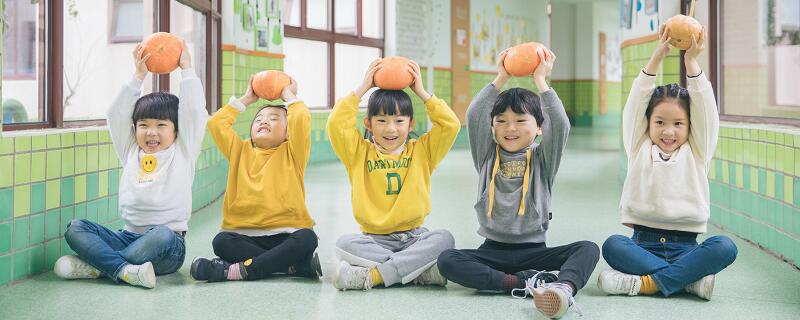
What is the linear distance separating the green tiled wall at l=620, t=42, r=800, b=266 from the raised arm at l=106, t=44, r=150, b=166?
2551 millimetres

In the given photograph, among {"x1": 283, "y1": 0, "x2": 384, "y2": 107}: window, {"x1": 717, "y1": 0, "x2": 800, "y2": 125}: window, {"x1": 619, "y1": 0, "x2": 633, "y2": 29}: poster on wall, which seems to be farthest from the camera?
{"x1": 283, "y1": 0, "x2": 384, "y2": 107}: window

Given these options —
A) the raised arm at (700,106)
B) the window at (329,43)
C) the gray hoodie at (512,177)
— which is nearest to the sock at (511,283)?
the gray hoodie at (512,177)

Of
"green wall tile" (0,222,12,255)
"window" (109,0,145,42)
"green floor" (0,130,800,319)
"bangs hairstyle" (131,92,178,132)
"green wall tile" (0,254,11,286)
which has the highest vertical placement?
"window" (109,0,145,42)

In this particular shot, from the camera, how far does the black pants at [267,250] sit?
2.89m

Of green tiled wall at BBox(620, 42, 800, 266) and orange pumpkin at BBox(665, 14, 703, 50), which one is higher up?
orange pumpkin at BBox(665, 14, 703, 50)

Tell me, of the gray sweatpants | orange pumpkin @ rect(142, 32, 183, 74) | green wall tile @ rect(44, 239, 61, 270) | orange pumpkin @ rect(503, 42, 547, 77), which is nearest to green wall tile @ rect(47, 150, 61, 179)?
green wall tile @ rect(44, 239, 61, 270)

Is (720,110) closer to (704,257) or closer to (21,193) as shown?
(704,257)

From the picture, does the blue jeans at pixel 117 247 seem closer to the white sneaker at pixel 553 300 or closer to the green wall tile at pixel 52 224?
the green wall tile at pixel 52 224

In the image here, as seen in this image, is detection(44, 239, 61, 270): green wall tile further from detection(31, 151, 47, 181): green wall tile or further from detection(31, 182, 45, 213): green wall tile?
detection(31, 151, 47, 181): green wall tile

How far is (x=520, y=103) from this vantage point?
278 cm

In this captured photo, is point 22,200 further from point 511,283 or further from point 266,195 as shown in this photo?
point 511,283

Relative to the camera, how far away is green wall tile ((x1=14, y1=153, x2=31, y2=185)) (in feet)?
9.11

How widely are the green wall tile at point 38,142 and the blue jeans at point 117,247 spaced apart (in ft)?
0.97

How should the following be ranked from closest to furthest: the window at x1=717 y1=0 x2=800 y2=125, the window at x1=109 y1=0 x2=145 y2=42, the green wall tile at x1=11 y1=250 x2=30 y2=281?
the green wall tile at x1=11 y1=250 x2=30 y2=281 < the window at x1=717 y1=0 x2=800 y2=125 < the window at x1=109 y1=0 x2=145 y2=42
